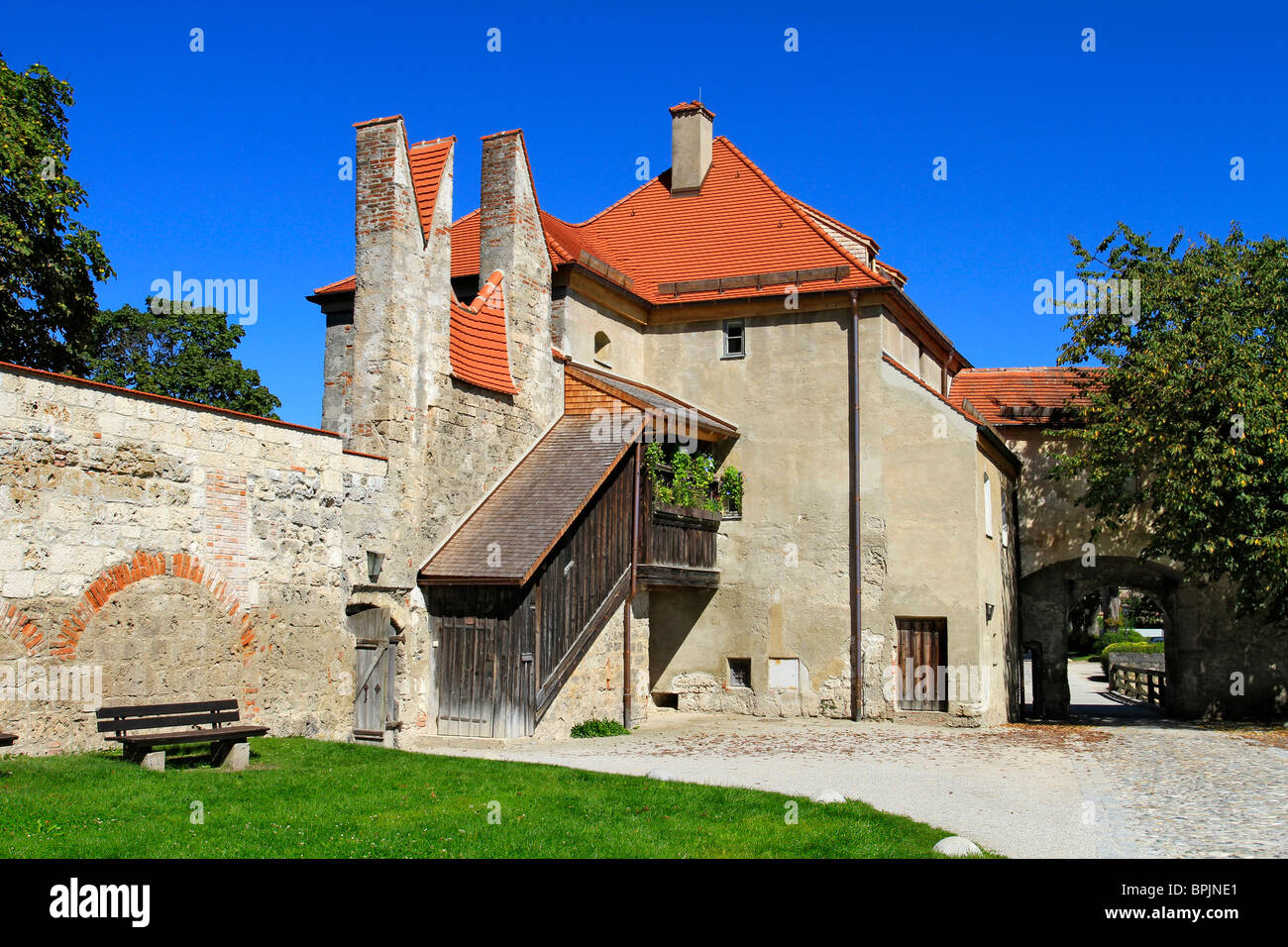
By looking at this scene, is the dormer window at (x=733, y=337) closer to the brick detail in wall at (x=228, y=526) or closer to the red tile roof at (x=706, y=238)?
the red tile roof at (x=706, y=238)

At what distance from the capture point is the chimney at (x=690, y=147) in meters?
27.0

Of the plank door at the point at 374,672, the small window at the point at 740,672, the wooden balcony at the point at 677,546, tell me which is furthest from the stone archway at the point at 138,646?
the small window at the point at 740,672

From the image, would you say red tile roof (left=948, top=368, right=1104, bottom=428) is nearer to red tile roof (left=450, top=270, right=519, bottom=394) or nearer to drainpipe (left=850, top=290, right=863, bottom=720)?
drainpipe (left=850, top=290, right=863, bottom=720)

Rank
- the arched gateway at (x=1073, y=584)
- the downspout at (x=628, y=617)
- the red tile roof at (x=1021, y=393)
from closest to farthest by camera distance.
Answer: the downspout at (x=628, y=617) < the arched gateway at (x=1073, y=584) < the red tile roof at (x=1021, y=393)

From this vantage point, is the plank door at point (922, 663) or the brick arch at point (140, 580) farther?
the plank door at point (922, 663)

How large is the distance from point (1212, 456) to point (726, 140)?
1318 cm

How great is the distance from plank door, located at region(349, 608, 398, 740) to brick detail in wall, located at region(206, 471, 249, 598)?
2353mm

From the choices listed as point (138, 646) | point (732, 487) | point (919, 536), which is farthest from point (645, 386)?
point (138, 646)

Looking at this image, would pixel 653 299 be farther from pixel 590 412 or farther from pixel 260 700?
pixel 260 700

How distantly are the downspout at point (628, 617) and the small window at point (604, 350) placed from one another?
3.80 m

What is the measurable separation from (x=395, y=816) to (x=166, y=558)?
541 centimetres

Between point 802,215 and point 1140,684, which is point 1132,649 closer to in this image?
point 1140,684

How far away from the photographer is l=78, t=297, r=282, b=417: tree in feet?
129
